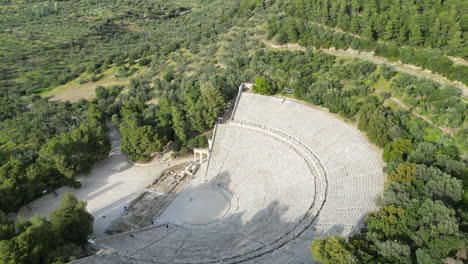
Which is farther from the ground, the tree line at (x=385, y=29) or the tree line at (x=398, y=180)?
the tree line at (x=385, y=29)

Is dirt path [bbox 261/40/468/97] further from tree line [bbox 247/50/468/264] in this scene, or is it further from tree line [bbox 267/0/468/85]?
tree line [bbox 247/50/468/264]

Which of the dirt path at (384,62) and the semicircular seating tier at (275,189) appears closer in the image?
the semicircular seating tier at (275,189)

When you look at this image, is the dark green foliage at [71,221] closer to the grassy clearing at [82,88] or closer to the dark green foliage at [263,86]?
the dark green foliage at [263,86]

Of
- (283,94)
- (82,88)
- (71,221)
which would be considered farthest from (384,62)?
(82,88)

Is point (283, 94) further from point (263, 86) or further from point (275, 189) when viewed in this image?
point (275, 189)

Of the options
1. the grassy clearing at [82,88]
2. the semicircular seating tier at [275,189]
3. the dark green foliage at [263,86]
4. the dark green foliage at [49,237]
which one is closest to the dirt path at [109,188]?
the dark green foliage at [49,237]

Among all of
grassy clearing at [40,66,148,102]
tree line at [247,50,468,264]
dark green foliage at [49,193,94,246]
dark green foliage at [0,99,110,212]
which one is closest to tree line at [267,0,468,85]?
tree line at [247,50,468,264]

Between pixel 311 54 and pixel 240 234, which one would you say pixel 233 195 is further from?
pixel 311 54
